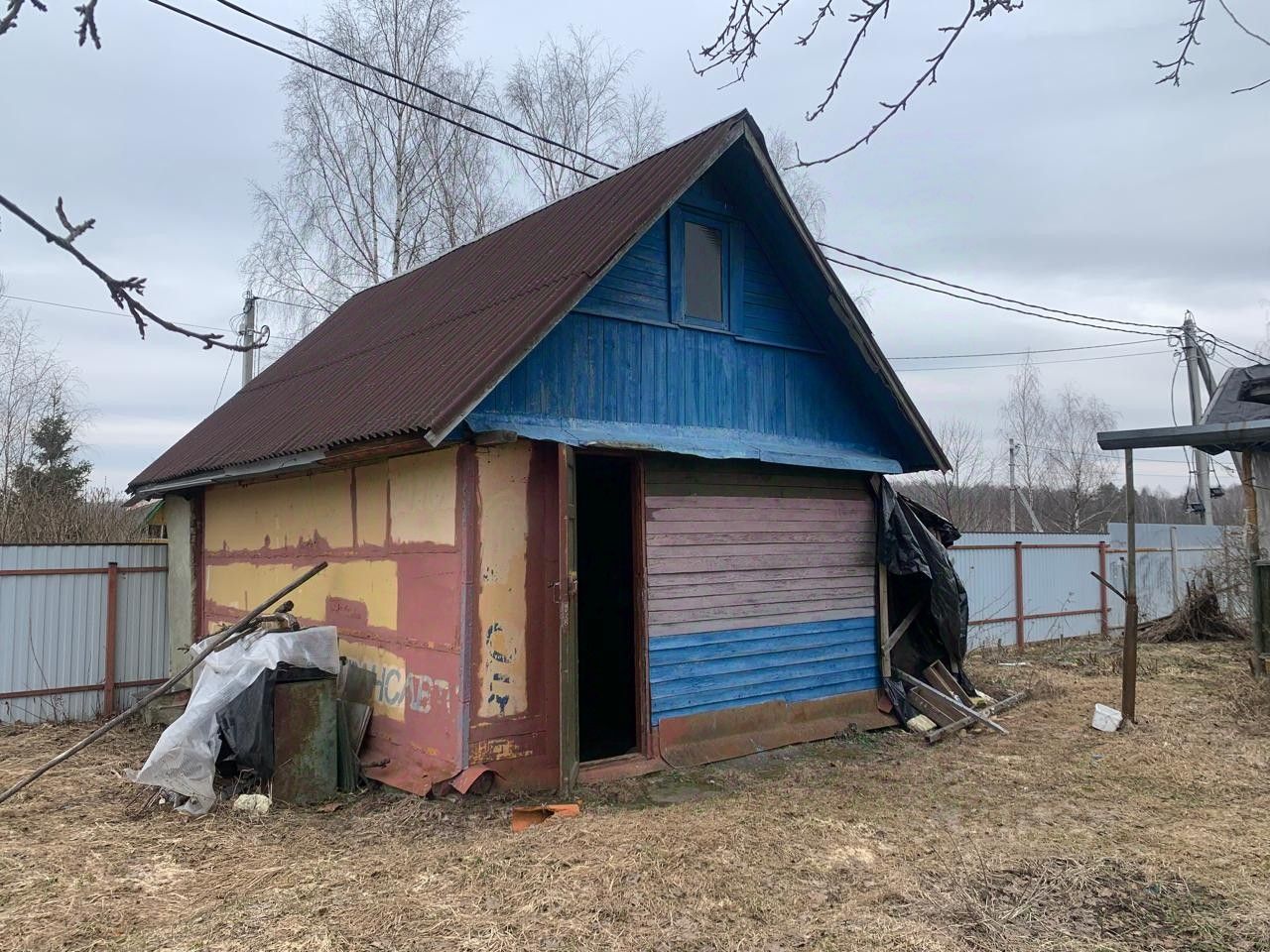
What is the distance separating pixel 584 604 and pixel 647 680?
325 cm

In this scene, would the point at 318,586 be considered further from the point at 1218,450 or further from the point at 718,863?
the point at 1218,450

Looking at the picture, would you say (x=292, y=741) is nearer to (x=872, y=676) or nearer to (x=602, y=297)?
(x=602, y=297)

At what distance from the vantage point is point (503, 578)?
6.88 meters

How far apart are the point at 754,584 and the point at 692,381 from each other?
6.46 ft

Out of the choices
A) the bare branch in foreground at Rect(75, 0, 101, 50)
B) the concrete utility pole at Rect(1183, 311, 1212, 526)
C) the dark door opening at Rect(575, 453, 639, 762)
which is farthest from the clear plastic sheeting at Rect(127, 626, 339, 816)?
the concrete utility pole at Rect(1183, 311, 1212, 526)

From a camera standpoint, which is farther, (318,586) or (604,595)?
(604,595)

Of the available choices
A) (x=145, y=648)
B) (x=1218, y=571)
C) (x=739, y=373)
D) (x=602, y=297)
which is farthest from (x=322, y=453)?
(x=1218, y=571)

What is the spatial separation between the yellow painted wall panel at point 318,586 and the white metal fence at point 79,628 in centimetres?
112

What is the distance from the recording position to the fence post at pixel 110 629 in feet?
35.3

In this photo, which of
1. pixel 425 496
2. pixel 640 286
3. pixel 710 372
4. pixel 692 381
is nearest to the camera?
pixel 425 496

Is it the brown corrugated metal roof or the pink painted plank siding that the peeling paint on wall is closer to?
the brown corrugated metal roof

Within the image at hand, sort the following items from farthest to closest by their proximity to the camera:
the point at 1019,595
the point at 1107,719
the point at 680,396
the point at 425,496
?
the point at 1019,595 < the point at 1107,719 < the point at 680,396 < the point at 425,496

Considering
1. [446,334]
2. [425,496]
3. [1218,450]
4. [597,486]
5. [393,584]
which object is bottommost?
[393,584]

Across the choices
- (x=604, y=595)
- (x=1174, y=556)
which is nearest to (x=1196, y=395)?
(x=1174, y=556)
